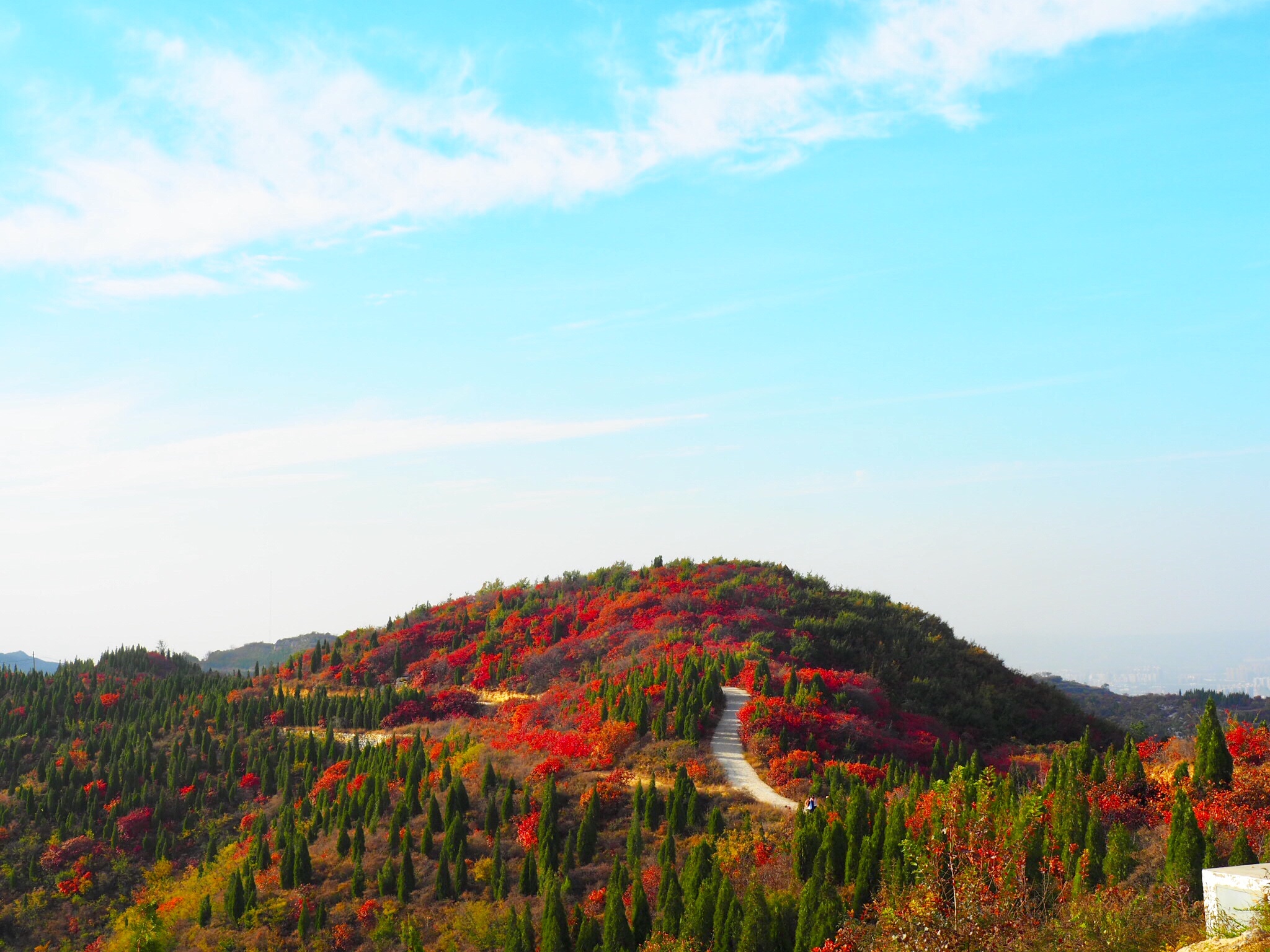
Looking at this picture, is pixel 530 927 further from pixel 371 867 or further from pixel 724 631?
pixel 724 631

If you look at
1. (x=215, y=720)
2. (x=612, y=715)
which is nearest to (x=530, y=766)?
(x=612, y=715)

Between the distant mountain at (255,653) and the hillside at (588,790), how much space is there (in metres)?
81.6

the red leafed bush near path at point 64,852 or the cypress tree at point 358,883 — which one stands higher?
the cypress tree at point 358,883

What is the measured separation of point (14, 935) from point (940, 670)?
4675 centimetres

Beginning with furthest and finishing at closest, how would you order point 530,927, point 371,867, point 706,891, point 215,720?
point 215,720 → point 371,867 → point 530,927 → point 706,891

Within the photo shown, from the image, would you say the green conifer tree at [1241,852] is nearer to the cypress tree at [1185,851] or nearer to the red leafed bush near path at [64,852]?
the cypress tree at [1185,851]

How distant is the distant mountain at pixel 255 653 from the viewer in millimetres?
154000

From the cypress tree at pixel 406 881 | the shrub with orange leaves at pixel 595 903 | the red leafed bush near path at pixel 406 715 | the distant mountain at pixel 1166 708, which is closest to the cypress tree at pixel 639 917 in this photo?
the shrub with orange leaves at pixel 595 903

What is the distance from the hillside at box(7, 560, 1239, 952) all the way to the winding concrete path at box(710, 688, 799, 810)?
56 centimetres

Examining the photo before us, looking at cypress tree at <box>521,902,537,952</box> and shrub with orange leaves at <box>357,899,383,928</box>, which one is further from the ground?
cypress tree at <box>521,902,537,952</box>

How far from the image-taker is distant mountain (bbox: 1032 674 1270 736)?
7319 cm

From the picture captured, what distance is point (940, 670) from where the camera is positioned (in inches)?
2135

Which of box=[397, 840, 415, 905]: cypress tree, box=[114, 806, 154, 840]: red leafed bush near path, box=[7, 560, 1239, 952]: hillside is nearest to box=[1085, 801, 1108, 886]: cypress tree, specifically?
box=[7, 560, 1239, 952]: hillside

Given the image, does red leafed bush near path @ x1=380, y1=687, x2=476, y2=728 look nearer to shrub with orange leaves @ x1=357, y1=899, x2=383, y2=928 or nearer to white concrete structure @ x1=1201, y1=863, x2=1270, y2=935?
shrub with orange leaves @ x1=357, y1=899, x2=383, y2=928
